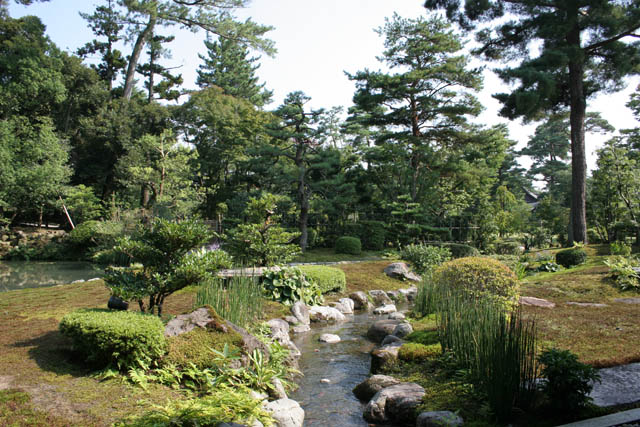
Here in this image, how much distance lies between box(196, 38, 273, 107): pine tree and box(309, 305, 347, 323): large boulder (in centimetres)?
2823

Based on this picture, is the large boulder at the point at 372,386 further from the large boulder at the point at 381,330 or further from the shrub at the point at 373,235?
the shrub at the point at 373,235


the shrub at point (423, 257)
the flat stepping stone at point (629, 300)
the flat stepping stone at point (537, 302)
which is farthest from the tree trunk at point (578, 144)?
the flat stepping stone at point (537, 302)

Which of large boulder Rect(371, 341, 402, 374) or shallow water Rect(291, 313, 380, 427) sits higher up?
large boulder Rect(371, 341, 402, 374)

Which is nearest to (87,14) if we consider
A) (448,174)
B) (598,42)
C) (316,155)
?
(316,155)

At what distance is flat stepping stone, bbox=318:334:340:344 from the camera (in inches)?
243

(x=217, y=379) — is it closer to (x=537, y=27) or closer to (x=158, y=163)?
(x=158, y=163)

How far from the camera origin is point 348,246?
17000 mm

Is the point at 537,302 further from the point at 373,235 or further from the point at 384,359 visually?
the point at 373,235

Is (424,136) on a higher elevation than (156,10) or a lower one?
lower

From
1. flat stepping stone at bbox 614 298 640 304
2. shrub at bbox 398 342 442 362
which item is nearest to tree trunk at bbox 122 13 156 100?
shrub at bbox 398 342 442 362

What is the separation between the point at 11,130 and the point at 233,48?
20705 millimetres

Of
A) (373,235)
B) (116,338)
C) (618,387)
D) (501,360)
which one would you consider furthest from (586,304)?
(373,235)

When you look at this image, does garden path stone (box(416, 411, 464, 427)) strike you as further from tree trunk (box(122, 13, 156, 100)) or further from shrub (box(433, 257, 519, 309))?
Answer: tree trunk (box(122, 13, 156, 100))

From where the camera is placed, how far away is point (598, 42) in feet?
49.0
